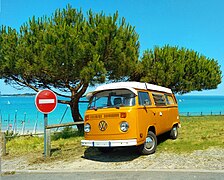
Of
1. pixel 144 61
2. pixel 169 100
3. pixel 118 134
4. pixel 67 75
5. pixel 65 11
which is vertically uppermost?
pixel 65 11

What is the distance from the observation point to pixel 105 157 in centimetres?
842

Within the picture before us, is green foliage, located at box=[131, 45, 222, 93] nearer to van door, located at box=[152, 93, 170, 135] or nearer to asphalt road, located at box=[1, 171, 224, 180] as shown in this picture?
van door, located at box=[152, 93, 170, 135]

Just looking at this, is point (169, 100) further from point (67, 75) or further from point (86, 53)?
point (67, 75)

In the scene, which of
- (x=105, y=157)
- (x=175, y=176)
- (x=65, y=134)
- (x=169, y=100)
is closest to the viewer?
(x=175, y=176)

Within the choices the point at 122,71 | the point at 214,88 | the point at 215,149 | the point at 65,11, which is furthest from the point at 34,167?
the point at 214,88

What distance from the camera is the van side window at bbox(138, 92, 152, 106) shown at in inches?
320

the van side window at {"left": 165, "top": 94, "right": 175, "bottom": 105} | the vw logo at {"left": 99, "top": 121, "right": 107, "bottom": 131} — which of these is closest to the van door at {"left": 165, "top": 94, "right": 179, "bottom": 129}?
the van side window at {"left": 165, "top": 94, "right": 175, "bottom": 105}

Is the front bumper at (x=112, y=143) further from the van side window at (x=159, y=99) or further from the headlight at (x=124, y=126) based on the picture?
the van side window at (x=159, y=99)

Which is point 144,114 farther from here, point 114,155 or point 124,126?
point 114,155

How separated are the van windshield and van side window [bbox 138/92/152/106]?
28 centimetres

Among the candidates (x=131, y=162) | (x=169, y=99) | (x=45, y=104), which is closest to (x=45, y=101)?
(x=45, y=104)

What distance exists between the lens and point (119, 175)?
6.21 meters

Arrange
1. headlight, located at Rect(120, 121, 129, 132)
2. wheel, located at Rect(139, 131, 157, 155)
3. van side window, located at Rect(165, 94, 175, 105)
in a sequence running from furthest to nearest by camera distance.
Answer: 1. van side window, located at Rect(165, 94, 175, 105)
2. wheel, located at Rect(139, 131, 157, 155)
3. headlight, located at Rect(120, 121, 129, 132)

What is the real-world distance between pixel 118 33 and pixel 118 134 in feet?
21.3
